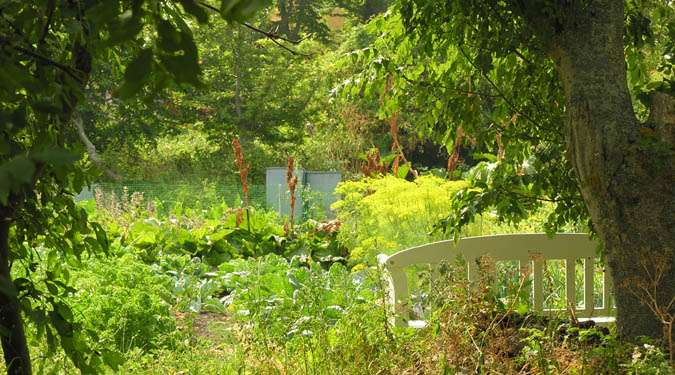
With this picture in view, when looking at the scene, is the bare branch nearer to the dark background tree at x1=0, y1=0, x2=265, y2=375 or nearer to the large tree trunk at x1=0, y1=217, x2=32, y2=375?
the dark background tree at x1=0, y1=0, x2=265, y2=375

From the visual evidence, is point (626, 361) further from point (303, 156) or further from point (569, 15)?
point (303, 156)

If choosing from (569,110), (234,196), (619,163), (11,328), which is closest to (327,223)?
(234,196)

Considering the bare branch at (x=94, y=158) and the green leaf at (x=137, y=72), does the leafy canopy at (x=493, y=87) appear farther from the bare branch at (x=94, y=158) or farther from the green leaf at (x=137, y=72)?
the bare branch at (x=94, y=158)

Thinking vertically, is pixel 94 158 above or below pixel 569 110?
below

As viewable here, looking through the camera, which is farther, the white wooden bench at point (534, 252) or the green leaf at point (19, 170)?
the white wooden bench at point (534, 252)

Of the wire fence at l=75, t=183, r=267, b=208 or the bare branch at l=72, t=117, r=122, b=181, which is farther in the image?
the bare branch at l=72, t=117, r=122, b=181

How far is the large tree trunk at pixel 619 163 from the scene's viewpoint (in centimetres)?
212

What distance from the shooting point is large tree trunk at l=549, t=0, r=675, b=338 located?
2.12 meters

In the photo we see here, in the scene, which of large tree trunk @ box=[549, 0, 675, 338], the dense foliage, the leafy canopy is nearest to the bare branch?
the dense foliage

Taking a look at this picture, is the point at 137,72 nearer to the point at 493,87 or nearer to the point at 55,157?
the point at 55,157

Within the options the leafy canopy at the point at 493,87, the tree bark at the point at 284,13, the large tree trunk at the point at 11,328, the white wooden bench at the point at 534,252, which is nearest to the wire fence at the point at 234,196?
the white wooden bench at the point at 534,252

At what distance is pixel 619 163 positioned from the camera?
2137 mm

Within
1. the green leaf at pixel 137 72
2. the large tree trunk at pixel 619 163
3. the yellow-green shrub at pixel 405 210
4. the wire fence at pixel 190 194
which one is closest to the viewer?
the green leaf at pixel 137 72

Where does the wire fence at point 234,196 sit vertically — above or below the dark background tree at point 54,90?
below
